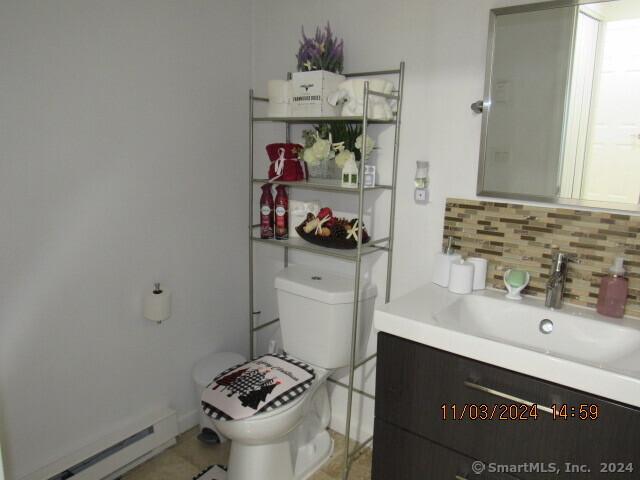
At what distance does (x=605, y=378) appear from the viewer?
1.14 m

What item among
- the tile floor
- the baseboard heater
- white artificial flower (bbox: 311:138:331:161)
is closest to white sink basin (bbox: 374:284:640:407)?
white artificial flower (bbox: 311:138:331:161)

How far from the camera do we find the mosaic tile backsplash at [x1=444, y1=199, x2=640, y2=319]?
149cm

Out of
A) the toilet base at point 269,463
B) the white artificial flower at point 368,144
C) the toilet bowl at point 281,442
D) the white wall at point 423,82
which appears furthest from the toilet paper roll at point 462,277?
the toilet base at point 269,463

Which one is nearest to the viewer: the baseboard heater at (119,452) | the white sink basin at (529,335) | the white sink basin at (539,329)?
the white sink basin at (529,335)

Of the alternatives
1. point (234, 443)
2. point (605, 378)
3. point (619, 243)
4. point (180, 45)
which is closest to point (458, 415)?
point (605, 378)

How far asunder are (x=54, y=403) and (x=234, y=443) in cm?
69

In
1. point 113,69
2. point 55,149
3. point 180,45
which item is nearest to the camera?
point 55,149

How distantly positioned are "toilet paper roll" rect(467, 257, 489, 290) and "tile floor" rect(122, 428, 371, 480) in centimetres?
96

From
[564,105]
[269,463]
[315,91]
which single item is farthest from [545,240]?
[269,463]

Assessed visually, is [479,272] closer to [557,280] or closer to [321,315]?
[557,280]

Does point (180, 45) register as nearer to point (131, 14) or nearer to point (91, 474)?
→ point (131, 14)

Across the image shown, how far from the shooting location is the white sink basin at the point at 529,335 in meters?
1.17

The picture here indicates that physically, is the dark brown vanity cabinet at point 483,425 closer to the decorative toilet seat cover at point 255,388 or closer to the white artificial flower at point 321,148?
the decorative toilet seat cover at point 255,388

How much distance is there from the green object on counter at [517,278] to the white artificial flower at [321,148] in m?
0.84
